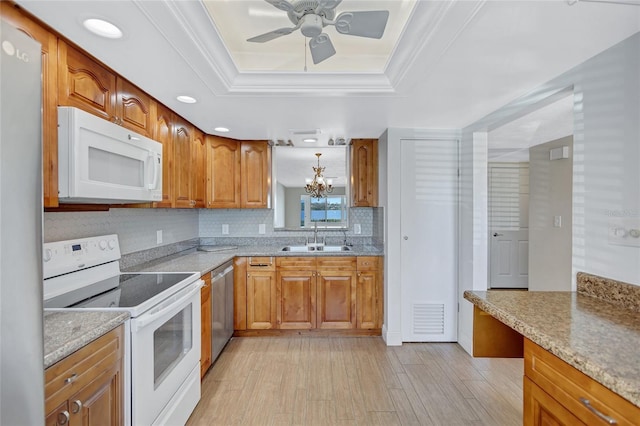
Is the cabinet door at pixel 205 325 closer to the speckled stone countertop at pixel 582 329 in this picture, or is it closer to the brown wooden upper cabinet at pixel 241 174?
the brown wooden upper cabinet at pixel 241 174

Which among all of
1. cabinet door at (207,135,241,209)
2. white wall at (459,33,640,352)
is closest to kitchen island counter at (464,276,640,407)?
white wall at (459,33,640,352)

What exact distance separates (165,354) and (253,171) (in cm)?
216

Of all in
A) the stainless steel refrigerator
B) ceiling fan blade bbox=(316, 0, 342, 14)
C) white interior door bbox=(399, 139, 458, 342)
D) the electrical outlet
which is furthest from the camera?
the electrical outlet

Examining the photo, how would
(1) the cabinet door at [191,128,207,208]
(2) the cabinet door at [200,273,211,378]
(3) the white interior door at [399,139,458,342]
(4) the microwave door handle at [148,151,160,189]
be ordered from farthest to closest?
(3) the white interior door at [399,139,458,342] → (1) the cabinet door at [191,128,207,208] → (2) the cabinet door at [200,273,211,378] → (4) the microwave door handle at [148,151,160,189]

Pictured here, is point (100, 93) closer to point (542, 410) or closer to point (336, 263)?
point (336, 263)

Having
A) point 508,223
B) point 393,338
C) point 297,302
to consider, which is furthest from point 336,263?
point 508,223

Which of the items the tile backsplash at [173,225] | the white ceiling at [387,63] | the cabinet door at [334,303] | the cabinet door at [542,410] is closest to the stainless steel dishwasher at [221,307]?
the tile backsplash at [173,225]

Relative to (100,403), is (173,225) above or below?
above

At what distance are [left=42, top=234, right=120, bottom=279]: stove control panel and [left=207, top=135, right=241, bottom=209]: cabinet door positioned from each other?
131 cm

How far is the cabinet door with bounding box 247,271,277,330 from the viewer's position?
3154 mm

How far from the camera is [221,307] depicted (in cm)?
272

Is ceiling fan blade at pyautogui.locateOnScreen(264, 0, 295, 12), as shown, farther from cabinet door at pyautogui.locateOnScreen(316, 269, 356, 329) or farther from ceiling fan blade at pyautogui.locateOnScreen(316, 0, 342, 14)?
cabinet door at pyautogui.locateOnScreen(316, 269, 356, 329)

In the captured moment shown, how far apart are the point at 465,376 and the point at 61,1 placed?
3285mm

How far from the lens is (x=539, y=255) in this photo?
3809 millimetres
